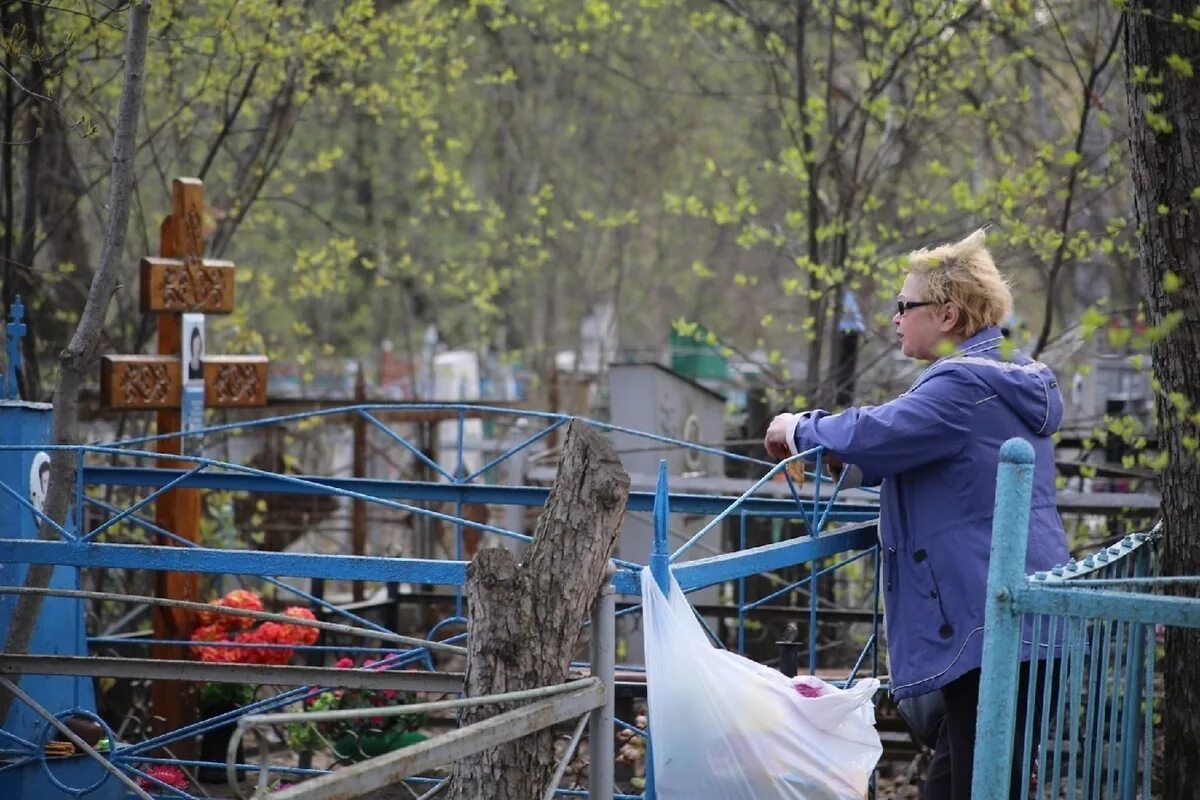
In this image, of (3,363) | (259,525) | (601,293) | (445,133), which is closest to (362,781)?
(3,363)

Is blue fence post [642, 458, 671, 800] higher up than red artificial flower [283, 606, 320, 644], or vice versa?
blue fence post [642, 458, 671, 800]

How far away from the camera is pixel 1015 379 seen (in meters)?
3.42

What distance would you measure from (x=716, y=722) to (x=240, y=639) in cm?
397

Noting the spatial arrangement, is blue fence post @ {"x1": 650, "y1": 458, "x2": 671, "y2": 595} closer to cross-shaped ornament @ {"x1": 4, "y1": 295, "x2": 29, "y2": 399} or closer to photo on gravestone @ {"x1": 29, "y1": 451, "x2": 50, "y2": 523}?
photo on gravestone @ {"x1": 29, "y1": 451, "x2": 50, "y2": 523}

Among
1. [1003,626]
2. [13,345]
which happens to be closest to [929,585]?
[1003,626]

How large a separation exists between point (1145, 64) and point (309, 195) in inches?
909

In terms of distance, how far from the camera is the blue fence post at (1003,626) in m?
2.43

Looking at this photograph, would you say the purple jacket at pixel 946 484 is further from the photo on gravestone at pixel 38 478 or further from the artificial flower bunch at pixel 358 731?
the photo on gravestone at pixel 38 478

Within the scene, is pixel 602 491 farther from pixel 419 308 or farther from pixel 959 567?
pixel 419 308

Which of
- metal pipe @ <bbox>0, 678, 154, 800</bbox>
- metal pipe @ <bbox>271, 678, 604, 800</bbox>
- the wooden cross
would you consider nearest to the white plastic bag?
metal pipe @ <bbox>271, 678, 604, 800</bbox>

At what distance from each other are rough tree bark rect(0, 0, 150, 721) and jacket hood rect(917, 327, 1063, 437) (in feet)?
9.25

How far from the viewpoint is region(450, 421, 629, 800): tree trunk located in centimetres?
291

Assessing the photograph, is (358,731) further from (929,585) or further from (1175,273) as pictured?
(1175,273)

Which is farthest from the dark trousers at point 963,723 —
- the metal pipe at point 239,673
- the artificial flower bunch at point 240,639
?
the artificial flower bunch at point 240,639
